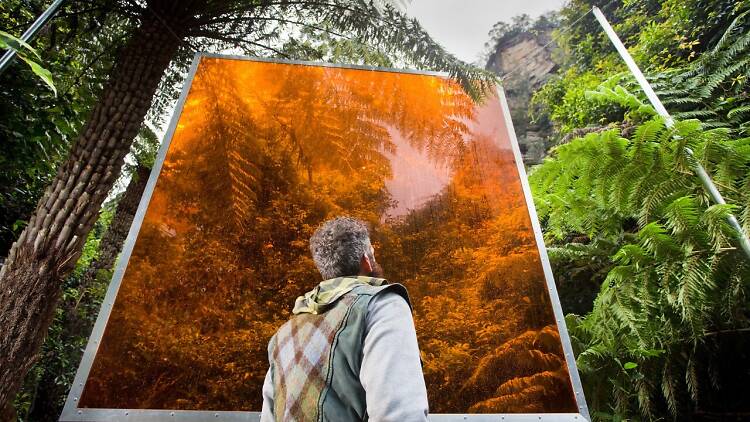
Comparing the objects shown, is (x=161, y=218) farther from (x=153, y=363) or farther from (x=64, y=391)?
(x=64, y=391)

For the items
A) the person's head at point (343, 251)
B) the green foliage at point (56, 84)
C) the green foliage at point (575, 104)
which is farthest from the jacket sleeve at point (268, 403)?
the green foliage at point (575, 104)

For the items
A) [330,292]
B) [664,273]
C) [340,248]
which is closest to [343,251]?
[340,248]

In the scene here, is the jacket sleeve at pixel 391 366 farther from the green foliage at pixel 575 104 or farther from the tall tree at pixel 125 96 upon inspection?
the green foliage at pixel 575 104

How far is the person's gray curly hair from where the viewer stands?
129cm

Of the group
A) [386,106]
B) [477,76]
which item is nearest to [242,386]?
[386,106]

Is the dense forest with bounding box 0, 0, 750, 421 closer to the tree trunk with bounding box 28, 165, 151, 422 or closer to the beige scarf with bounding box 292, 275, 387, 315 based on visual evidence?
the beige scarf with bounding box 292, 275, 387, 315

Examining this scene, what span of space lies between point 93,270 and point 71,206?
11.4ft

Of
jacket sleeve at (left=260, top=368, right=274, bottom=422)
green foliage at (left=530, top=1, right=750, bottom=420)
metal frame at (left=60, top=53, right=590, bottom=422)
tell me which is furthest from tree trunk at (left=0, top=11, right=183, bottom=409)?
green foliage at (left=530, top=1, right=750, bottom=420)

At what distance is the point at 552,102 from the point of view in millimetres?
6344

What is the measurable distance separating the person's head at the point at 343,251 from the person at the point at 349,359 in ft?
0.20

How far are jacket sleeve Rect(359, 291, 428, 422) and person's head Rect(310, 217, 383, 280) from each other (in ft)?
0.72

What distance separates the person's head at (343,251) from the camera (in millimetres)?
1290

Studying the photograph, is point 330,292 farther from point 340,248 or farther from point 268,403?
point 268,403

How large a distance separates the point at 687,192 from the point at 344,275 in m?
1.96
